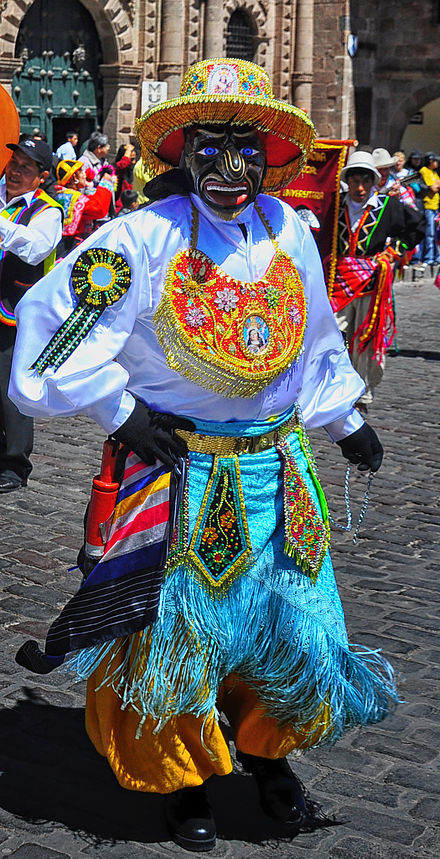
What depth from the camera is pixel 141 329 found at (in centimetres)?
342

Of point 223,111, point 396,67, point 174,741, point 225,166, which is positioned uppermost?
point 396,67

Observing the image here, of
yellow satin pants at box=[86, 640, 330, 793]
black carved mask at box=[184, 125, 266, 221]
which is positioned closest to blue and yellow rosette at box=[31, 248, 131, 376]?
black carved mask at box=[184, 125, 266, 221]

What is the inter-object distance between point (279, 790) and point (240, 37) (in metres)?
21.9

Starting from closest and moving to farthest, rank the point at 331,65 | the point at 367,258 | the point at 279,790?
the point at 279,790 → the point at 367,258 → the point at 331,65

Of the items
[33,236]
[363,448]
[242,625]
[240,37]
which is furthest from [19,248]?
[240,37]

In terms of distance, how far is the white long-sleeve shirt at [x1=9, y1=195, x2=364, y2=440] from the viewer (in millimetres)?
3268

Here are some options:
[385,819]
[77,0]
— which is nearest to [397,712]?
[385,819]

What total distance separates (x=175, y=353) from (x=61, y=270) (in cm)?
36

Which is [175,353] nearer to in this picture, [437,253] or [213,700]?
[213,700]

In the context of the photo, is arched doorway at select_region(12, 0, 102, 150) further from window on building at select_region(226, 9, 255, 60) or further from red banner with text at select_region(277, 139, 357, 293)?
red banner with text at select_region(277, 139, 357, 293)

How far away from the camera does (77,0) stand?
821 inches

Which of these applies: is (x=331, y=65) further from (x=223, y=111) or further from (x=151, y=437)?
(x=151, y=437)

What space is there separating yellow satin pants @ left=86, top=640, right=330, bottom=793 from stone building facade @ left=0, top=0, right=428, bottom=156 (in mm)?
17298

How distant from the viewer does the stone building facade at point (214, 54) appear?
20.6 m
